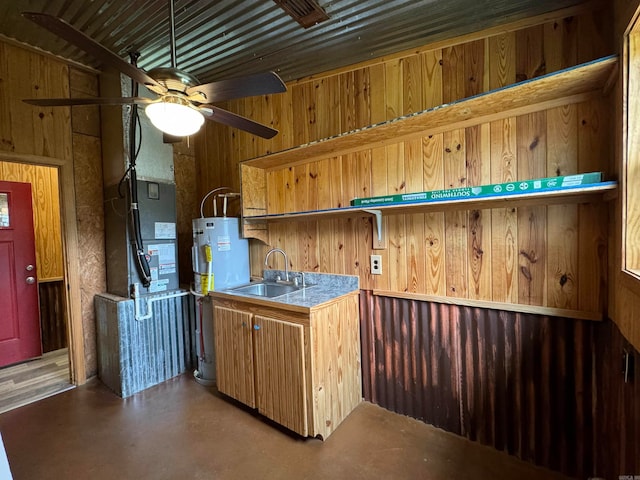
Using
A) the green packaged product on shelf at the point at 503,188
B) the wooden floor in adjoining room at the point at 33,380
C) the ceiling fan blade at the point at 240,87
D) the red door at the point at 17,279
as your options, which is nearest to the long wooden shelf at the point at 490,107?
the green packaged product on shelf at the point at 503,188

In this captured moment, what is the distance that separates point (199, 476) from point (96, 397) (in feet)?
4.80

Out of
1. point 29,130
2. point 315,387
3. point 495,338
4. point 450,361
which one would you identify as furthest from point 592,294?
point 29,130

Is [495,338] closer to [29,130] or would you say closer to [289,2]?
[289,2]

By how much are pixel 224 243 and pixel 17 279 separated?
2.43 meters

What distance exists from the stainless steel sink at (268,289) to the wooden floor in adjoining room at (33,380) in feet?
6.01

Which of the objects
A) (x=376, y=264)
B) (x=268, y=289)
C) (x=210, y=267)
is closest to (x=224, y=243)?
(x=210, y=267)

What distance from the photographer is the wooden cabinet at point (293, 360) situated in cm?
180

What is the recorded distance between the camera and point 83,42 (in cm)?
108

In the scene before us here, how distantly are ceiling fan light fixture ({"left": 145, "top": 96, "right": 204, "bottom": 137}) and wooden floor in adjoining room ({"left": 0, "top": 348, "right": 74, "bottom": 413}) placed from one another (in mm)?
2656

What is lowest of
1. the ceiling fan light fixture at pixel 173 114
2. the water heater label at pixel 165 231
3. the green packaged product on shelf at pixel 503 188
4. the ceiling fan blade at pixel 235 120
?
the water heater label at pixel 165 231

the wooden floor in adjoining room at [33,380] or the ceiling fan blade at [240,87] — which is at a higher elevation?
the ceiling fan blade at [240,87]

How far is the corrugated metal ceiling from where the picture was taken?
64.9 inches

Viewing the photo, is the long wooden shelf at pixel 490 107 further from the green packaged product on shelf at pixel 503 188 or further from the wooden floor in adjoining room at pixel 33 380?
the wooden floor in adjoining room at pixel 33 380

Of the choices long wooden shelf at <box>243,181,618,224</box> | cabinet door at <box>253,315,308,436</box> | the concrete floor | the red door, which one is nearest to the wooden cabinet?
cabinet door at <box>253,315,308,436</box>
